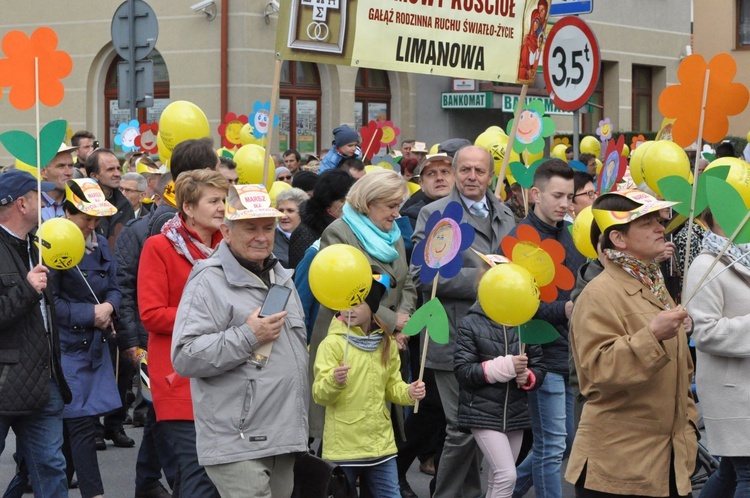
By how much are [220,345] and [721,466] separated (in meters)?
2.69

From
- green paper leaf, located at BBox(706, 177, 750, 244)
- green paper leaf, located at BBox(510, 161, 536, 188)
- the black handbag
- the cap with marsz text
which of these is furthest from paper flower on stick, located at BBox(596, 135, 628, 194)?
the cap with marsz text

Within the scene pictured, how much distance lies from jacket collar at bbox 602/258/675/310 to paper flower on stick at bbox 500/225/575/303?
41.8 inches

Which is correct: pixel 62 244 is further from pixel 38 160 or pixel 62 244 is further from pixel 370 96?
pixel 370 96

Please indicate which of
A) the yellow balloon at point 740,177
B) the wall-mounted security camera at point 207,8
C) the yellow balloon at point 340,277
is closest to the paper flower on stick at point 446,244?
the yellow balloon at point 340,277

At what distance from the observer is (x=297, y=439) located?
509 centimetres

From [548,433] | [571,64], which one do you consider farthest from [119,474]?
[571,64]

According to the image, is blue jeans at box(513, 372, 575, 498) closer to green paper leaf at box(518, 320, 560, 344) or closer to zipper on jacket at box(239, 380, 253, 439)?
green paper leaf at box(518, 320, 560, 344)

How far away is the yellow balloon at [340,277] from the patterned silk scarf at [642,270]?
1.17 meters

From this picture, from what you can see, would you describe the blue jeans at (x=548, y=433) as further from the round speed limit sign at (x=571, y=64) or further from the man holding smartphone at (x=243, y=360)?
the round speed limit sign at (x=571, y=64)

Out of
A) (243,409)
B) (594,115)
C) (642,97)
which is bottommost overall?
(243,409)

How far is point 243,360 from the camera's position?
16.3ft

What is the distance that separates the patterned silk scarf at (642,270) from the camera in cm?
503

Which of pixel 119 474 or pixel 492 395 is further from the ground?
pixel 492 395

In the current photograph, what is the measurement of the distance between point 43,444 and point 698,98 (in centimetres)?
371
